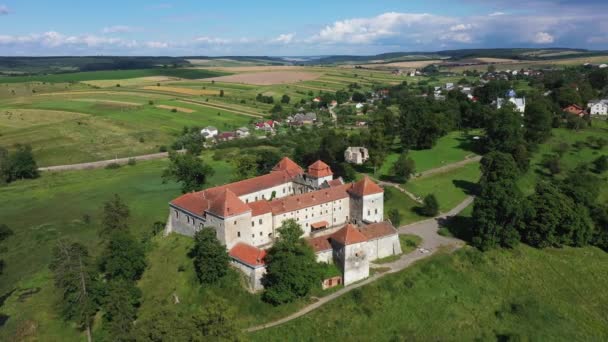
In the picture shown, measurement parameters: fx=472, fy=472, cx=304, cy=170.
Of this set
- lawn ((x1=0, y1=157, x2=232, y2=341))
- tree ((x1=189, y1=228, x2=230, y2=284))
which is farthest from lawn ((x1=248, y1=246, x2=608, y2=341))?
lawn ((x1=0, y1=157, x2=232, y2=341))

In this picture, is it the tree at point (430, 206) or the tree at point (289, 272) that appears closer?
the tree at point (289, 272)

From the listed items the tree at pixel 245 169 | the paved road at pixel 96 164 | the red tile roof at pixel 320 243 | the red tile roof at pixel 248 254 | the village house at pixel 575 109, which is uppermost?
the village house at pixel 575 109

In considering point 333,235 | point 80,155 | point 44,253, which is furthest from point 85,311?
point 80,155

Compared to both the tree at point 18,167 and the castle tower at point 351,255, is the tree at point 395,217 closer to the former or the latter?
the castle tower at point 351,255

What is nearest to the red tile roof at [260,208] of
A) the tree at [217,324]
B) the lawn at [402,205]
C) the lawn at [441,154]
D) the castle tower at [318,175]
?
the castle tower at [318,175]

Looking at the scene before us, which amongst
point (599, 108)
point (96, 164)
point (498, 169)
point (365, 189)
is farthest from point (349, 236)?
point (599, 108)
